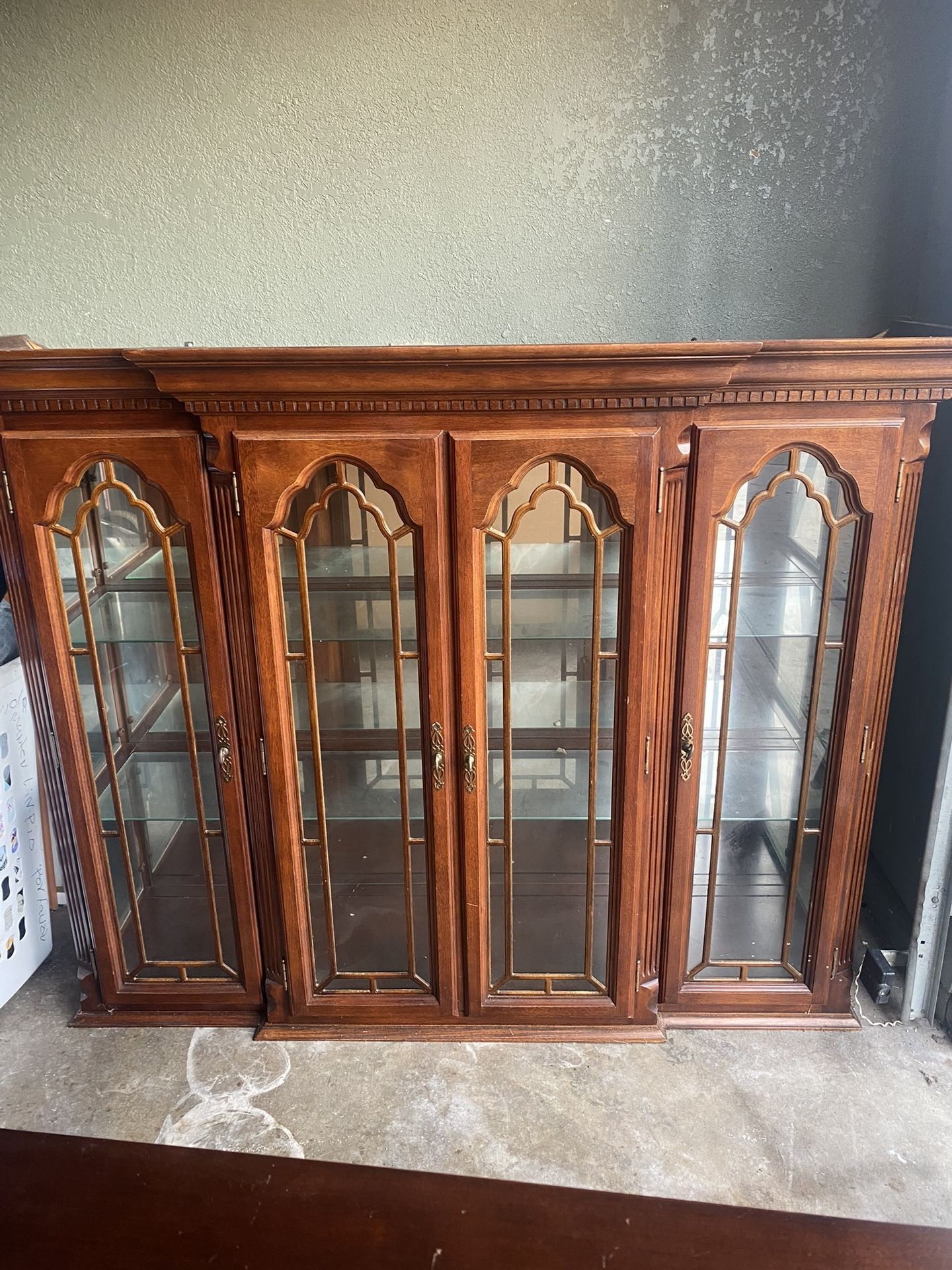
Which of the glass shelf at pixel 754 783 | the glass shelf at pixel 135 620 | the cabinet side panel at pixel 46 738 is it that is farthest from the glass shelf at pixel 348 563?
the glass shelf at pixel 754 783

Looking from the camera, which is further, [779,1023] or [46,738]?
[779,1023]

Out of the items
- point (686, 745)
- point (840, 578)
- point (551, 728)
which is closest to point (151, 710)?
point (551, 728)

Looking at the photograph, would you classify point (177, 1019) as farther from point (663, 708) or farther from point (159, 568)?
point (663, 708)

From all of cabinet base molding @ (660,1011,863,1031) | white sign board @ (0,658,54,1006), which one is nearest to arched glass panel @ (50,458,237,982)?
white sign board @ (0,658,54,1006)

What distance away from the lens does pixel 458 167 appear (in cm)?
200

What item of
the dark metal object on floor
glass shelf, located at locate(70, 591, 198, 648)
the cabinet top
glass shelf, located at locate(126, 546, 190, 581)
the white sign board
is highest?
the cabinet top

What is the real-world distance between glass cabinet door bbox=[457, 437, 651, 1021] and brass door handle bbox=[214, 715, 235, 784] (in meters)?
0.50

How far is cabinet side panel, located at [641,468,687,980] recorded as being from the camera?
1.70 meters

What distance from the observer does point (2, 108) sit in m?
2.02

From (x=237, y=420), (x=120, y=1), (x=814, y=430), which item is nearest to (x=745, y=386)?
(x=814, y=430)

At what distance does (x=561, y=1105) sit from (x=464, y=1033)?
0.27 meters

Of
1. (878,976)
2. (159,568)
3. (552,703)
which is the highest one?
(159,568)

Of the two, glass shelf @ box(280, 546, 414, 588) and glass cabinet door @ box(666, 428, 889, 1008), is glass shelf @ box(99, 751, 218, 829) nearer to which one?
glass shelf @ box(280, 546, 414, 588)

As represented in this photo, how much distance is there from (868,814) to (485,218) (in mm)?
1540
